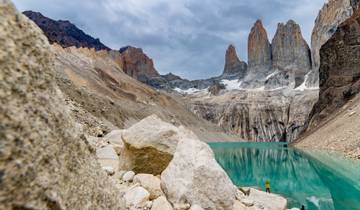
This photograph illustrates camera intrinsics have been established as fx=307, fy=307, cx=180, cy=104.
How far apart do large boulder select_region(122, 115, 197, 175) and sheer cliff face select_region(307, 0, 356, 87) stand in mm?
149691

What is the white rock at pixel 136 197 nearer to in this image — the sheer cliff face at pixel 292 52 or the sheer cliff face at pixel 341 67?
the sheer cliff face at pixel 341 67

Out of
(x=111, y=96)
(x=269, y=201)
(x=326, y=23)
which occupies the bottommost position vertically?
(x=111, y=96)

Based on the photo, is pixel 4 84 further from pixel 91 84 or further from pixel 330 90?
pixel 91 84

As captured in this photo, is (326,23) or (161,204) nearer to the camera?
(161,204)

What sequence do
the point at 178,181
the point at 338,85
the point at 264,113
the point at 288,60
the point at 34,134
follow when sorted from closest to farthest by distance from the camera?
the point at 34,134
the point at 178,181
the point at 338,85
the point at 264,113
the point at 288,60

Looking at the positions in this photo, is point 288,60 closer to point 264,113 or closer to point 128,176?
point 264,113

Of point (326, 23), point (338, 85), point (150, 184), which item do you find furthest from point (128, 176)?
point (326, 23)

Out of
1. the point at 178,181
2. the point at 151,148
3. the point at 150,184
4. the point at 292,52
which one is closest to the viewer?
the point at 178,181

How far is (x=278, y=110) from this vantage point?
510 ft

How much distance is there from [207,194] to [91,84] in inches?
3499

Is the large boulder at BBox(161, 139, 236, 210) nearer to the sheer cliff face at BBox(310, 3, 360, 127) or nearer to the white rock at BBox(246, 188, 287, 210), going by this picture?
the white rock at BBox(246, 188, 287, 210)

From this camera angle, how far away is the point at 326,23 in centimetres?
14962

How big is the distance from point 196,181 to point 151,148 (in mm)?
1950

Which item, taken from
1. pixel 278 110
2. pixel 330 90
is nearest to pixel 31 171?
pixel 330 90
